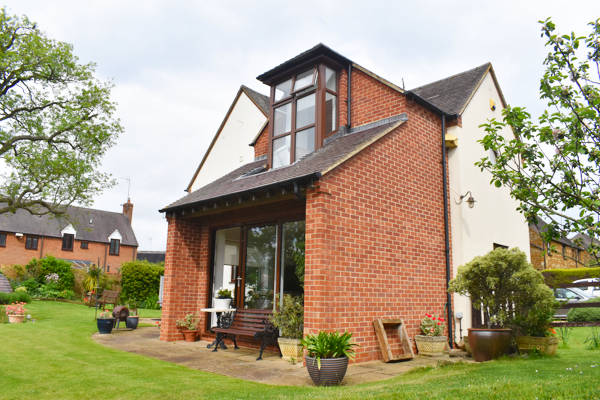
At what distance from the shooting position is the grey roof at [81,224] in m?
35.6

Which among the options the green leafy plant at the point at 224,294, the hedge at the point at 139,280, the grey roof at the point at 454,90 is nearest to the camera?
the green leafy plant at the point at 224,294

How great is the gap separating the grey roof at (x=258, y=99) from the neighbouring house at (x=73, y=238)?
2002 cm

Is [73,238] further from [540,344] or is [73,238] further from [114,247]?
[540,344]

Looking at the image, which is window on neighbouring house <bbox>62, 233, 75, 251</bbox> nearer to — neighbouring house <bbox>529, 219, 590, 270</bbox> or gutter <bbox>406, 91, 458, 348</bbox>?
neighbouring house <bbox>529, 219, 590, 270</bbox>

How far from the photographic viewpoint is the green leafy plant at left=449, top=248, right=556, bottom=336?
25.5ft

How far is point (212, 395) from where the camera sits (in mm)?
5305

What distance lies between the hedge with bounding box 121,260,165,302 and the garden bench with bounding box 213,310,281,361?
15599 mm

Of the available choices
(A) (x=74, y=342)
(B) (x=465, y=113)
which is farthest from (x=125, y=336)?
(B) (x=465, y=113)

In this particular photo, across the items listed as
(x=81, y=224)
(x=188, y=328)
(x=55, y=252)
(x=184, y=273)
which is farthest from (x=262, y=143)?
(x=81, y=224)

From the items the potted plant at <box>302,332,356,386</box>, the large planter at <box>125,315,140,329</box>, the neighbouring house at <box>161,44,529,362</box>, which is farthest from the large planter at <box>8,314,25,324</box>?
the potted plant at <box>302,332,356,386</box>

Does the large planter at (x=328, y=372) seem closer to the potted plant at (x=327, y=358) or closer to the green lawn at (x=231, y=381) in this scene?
the potted plant at (x=327, y=358)

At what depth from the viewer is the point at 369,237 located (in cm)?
820

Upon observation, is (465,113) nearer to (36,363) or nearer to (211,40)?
(211,40)

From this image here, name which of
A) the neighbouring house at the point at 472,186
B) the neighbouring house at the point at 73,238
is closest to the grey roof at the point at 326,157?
the neighbouring house at the point at 472,186
